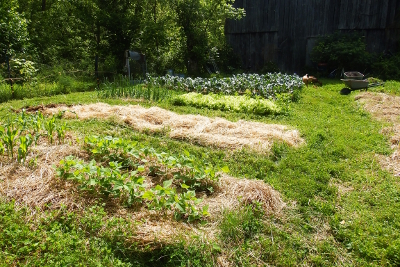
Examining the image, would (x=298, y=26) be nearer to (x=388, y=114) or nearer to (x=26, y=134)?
(x=388, y=114)

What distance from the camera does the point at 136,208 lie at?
320 centimetres

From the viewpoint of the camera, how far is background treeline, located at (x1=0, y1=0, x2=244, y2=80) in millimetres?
12625

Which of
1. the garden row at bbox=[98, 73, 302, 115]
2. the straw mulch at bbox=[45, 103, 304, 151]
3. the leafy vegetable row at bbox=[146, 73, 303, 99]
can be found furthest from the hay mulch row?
the leafy vegetable row at bbox=[146, 73, 303, 99]

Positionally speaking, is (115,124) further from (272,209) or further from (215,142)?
(272,209)

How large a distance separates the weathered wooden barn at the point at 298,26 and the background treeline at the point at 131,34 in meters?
0.85

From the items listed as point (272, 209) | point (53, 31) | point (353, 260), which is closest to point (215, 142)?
point (272, 209)

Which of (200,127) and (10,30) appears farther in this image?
(10,30)

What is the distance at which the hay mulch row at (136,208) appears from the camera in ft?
9.54

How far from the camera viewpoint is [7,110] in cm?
702

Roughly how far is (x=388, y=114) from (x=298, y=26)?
882 cm

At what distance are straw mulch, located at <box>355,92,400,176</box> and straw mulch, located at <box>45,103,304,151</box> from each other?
1.33 m

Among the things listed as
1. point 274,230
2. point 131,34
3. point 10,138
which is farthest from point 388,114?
point 131,34

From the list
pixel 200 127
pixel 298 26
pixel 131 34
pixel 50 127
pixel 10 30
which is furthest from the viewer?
pixel 298 26

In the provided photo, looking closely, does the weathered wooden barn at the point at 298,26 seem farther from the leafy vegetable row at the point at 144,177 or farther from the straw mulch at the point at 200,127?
the leafy vegetable row at the point at 144,177
